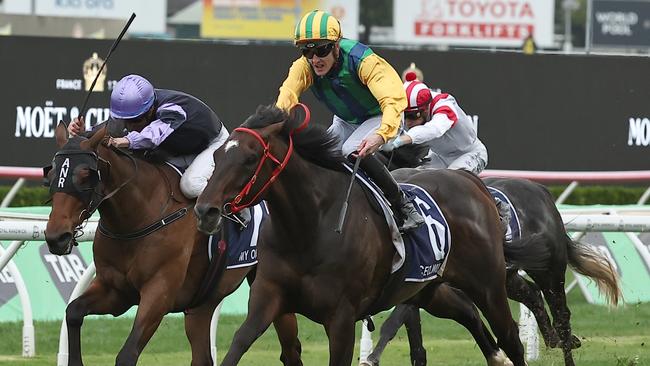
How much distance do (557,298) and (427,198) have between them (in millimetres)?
1541

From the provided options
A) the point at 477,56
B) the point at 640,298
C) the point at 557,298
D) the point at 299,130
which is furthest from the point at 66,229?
the point at 477,56

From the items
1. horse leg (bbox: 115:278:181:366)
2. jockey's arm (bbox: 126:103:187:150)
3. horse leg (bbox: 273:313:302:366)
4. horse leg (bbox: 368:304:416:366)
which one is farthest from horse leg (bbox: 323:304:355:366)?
horse leg (bbox: 368:304:416:366)

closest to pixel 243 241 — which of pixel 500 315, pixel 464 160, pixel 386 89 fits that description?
pixel 386 89

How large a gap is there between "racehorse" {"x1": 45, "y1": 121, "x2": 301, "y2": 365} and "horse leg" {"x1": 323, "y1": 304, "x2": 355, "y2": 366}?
0.72 meters

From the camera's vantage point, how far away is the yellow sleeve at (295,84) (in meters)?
5.70

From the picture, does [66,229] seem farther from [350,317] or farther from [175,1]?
[175,1]

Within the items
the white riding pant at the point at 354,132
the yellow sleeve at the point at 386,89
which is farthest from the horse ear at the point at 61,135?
the yellow sleeve at the point at 386,89

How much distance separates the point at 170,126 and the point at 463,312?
179 cm

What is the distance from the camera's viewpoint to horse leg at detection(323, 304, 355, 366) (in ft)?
17.6

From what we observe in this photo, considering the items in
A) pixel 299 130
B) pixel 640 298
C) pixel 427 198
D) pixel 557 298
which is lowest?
pixel 640 298

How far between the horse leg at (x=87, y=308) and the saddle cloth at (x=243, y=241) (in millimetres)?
578

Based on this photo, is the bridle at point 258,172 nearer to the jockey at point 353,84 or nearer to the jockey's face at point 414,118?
the jockey at point 353,84

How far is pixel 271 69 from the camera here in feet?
43.1

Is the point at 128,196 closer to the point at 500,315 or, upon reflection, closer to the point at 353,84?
the point at 353,84
